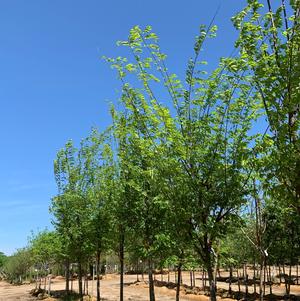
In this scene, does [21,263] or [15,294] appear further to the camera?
[21,263]

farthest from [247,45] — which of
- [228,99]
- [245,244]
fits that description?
[245,244]

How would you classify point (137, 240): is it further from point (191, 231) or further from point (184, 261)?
point (191, 231)

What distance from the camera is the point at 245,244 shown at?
3772cm

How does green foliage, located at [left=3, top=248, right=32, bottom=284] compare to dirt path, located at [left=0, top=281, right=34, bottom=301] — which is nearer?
dirt path, located at [left=0, top=281, right=34, bottom=301]

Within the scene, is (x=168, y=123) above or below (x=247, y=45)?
below

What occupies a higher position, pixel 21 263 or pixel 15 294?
pixel 21 263

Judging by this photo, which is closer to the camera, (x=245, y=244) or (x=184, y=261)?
(x=184, y=261)

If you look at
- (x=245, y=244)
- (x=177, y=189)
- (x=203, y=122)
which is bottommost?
(x=245, y=244)

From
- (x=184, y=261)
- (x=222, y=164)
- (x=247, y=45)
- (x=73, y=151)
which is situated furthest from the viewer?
(x=73, y=151)

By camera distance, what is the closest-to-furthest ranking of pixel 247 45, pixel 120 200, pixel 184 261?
pixel 247 45
pixel 184 261
pixel 120 200

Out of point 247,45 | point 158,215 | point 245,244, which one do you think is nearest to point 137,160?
point 158,215

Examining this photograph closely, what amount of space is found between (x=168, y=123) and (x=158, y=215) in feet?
27.0

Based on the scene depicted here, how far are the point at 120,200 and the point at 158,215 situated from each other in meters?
2.93

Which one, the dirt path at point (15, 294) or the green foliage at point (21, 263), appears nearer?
the dirt path at point (15, 294)
